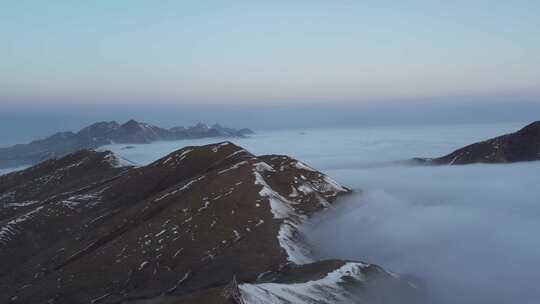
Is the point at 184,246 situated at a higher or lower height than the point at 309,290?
lower

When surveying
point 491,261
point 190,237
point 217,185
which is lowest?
point 491,261

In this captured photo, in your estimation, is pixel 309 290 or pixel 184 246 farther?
pixel 184 246

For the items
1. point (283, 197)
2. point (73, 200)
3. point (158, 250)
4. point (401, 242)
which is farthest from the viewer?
point (73, 200)

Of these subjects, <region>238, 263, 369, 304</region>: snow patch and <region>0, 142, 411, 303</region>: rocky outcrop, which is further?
<region>0, 142, 411, 303</region>: rocky outcrop

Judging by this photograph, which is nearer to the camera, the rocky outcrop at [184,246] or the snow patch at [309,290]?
the snow patch at [309,290]

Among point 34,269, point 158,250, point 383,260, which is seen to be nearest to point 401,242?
point 383,260

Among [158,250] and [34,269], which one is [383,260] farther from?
[34,269]

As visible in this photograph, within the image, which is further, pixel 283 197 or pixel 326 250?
pixel 283 197

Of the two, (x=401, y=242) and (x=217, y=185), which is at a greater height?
(x=217, y=185)
